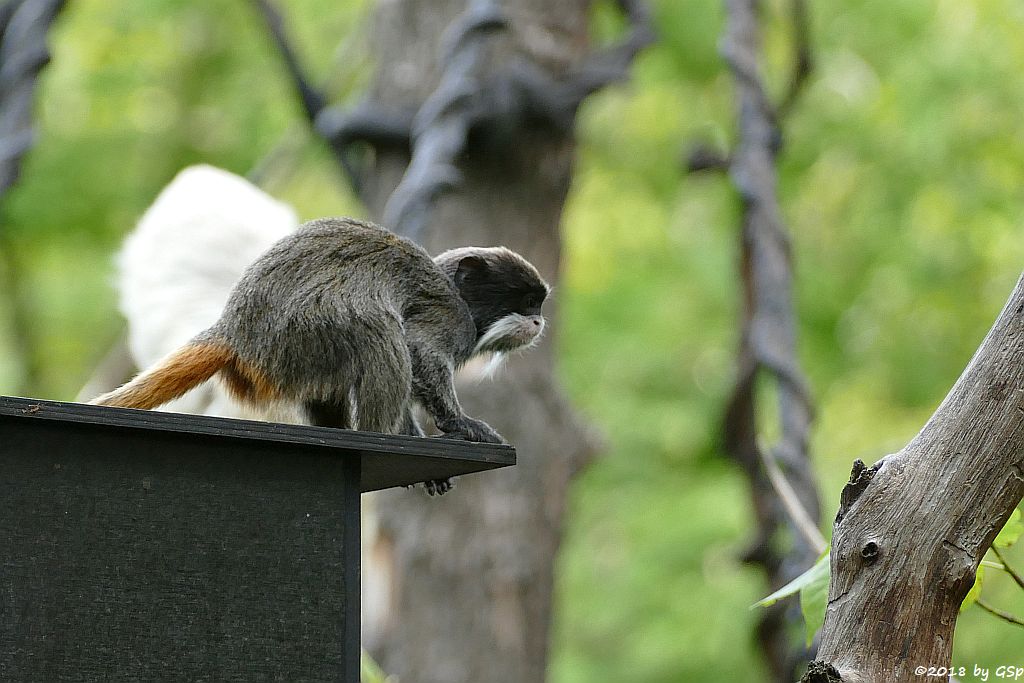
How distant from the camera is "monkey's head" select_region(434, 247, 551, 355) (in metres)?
2.20

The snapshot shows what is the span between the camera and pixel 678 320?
25.2ft

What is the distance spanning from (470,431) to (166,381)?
46 centimetres

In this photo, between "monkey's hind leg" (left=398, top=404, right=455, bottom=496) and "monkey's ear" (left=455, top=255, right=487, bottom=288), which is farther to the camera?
"monkey's ear" (left=455, top=255, right=487, bottom=288)

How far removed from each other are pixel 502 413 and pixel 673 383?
→ 121 inches

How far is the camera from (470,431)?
2.03 meters

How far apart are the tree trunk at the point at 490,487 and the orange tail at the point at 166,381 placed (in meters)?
2.55

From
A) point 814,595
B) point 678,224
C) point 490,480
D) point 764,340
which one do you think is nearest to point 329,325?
point 814,595

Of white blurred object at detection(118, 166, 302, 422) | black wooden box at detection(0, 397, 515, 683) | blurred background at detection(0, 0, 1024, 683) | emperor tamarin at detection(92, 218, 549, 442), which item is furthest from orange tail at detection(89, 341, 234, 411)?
blurred background at detection(0, 0, 1024, 683)

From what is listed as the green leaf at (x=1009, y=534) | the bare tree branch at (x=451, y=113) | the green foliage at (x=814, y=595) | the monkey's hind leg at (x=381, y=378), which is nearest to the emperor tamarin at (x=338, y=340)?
the monkey's hind leg at (x=381, y=378)

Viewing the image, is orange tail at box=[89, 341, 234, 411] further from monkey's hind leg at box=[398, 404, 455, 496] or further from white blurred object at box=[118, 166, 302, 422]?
white blurred object at box=[118, 166, 302, 422]

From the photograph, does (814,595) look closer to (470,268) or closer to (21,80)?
(470,268)

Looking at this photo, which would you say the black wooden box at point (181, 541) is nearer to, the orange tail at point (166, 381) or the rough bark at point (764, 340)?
the orange tail at point (166, 381)

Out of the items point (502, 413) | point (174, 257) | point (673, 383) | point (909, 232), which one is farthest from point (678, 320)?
point (174, 257)

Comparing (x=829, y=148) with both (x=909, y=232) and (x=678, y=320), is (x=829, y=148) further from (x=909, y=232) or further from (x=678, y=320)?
(x=678, y=320)
